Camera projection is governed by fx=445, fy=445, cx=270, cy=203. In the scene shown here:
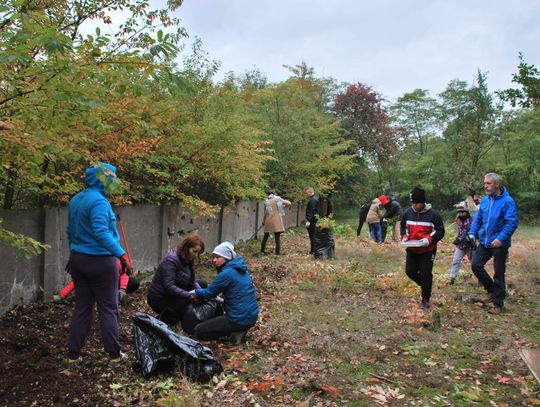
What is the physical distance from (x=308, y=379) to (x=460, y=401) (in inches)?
50.8

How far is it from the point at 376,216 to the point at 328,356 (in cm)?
974

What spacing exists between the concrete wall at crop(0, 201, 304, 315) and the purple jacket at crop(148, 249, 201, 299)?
160cm

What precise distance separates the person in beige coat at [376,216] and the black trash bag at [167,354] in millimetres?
10347

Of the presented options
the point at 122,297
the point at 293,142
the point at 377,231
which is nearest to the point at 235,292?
the point at 122,297

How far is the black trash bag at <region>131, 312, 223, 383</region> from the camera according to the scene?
3951 mm

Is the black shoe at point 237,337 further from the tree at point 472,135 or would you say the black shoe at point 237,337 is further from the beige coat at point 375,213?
the tree at point 472,135

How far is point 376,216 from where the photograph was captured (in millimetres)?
13930

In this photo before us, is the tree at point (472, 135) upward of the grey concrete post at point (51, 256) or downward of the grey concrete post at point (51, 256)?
upward

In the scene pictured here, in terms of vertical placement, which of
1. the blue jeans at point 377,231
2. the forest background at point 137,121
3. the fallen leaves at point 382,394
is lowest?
the fallen leaves at point 382,394

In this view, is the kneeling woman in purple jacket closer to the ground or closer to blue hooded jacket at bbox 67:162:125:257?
the ground

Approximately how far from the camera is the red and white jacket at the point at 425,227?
6129mm

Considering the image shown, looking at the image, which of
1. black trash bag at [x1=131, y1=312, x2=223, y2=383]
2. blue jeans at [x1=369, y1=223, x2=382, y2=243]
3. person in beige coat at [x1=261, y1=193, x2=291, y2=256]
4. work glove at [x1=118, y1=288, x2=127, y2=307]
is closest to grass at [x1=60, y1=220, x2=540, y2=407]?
black trash bag at [x1=131, y1=312, x2=223, y2=383]

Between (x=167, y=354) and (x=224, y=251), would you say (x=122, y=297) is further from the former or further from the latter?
(x=167, y=354)

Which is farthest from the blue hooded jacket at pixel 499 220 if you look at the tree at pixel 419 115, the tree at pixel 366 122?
the tree at pixel 419 115
